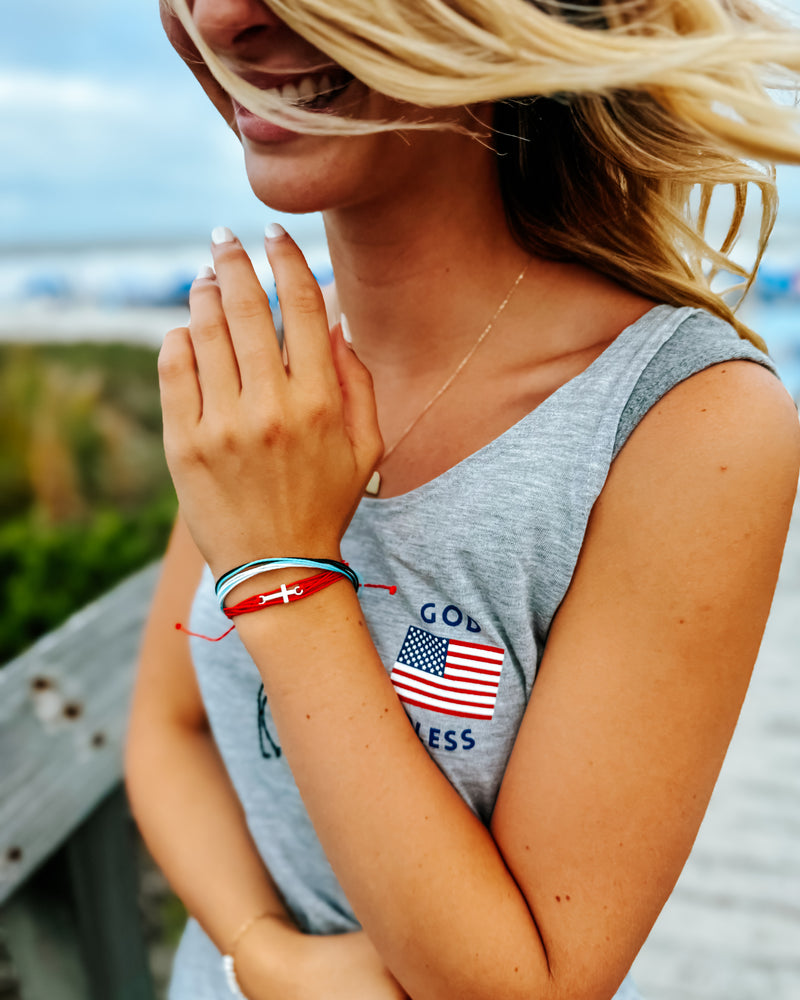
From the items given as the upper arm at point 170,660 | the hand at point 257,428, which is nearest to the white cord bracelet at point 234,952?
the upper arm at point 170,660

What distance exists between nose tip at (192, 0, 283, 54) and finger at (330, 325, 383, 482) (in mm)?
318

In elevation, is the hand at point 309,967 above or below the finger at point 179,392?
below

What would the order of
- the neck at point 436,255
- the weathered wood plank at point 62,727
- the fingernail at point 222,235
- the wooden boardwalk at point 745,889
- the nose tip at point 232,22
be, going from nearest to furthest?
the nose tip at point 232,22 → the fingernail at point 222,235 → the neck at point 436,255 → the weathered wood plank at point 62,727 → the wooden boardwalk at point 745,889

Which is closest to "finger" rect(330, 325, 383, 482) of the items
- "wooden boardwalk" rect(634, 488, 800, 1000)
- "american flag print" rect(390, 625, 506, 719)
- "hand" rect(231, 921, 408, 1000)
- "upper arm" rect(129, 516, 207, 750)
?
"american flag print" rect(390, 625, 506, 719)

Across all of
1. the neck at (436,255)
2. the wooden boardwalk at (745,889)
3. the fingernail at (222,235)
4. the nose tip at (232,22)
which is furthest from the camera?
the wooden boardwalk at (745,889)

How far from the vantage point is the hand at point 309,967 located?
3.46 ft

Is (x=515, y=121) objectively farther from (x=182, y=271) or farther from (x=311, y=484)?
(x=182, y=271)

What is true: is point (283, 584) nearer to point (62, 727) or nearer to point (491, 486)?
point (491, 486)

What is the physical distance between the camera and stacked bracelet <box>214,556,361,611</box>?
3.09 ft

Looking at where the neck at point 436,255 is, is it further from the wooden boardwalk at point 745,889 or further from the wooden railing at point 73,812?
the wooden boardwalk at point 745,889

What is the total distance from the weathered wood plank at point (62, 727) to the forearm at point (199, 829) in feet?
0.39

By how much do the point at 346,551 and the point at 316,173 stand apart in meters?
0.45

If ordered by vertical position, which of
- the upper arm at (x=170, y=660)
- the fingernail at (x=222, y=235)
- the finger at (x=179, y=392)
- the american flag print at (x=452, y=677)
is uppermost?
the fingernail at (x=222, y=235)

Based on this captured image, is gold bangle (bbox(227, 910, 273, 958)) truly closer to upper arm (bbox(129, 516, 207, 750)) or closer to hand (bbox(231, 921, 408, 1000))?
hand (bbox(231, 921, 408, 1000))
